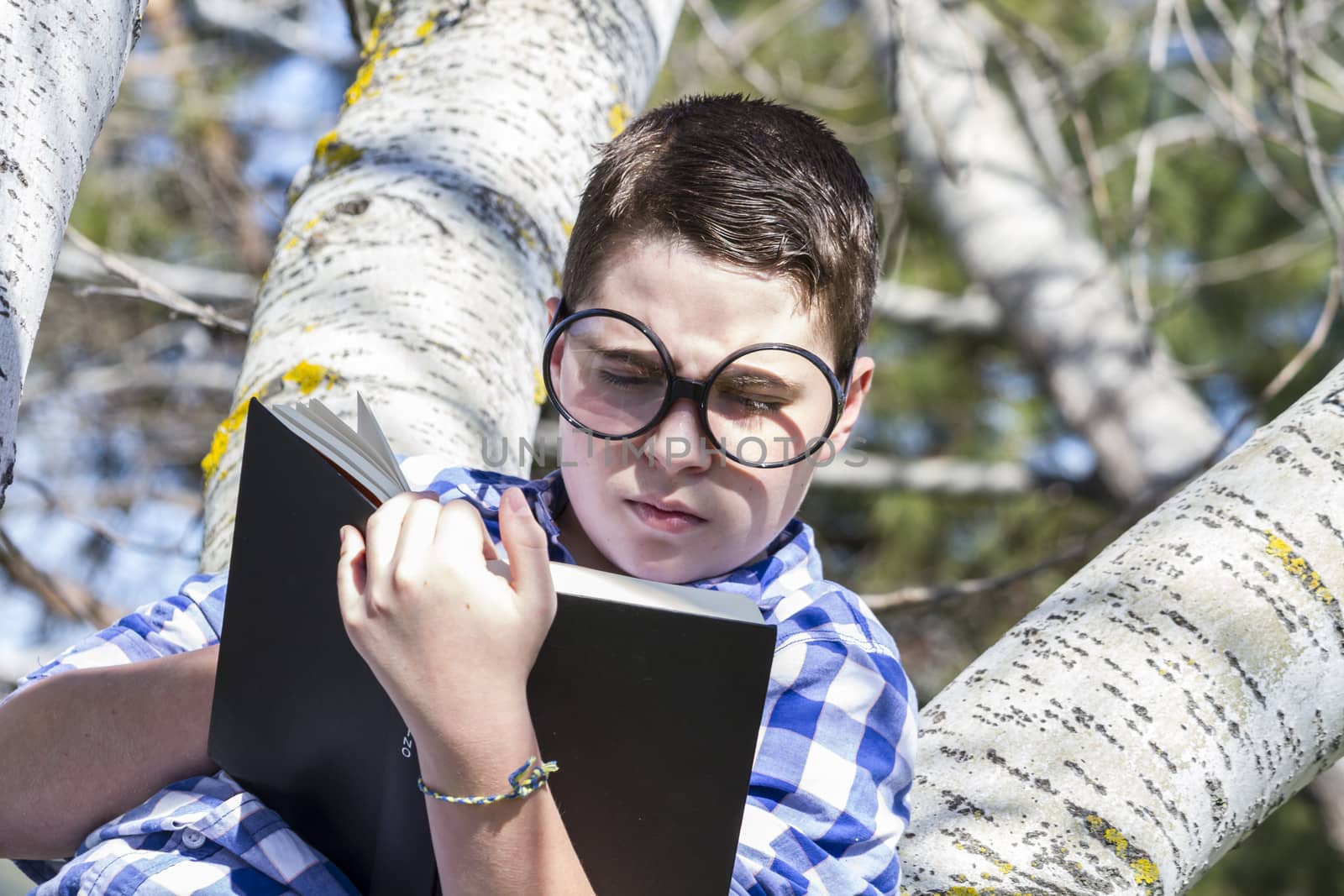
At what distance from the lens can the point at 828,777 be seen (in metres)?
0.91

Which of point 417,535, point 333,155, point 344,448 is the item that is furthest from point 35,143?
point 333,155

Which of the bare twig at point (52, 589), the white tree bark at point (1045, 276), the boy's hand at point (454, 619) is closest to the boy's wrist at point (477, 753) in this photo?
the boy's hand at point (454, 619)

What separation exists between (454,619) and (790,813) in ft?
1.16

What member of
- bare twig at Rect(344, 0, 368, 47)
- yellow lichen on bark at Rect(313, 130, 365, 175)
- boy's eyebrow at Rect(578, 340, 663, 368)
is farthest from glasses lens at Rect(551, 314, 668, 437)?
bare twig at Rect(344, 0, 368, 47)

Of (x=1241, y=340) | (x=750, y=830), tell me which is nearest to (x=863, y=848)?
(x=750, y=830)

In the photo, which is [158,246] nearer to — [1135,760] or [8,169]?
[8,169]

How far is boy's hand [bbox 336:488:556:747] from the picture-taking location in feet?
2.30

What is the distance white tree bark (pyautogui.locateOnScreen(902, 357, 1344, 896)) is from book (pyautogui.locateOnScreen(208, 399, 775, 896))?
11.6 inches

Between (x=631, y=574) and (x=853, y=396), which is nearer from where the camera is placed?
(x=631, y=574)

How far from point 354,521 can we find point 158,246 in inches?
198

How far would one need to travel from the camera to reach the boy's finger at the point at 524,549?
707 mm

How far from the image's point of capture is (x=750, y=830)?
884 millimetres

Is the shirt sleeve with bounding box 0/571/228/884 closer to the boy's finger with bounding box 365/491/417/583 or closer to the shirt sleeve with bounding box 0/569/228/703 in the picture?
the shirt sleeve with bounding box 0/569/228/703

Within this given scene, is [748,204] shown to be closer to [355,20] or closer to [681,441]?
[681,441]
